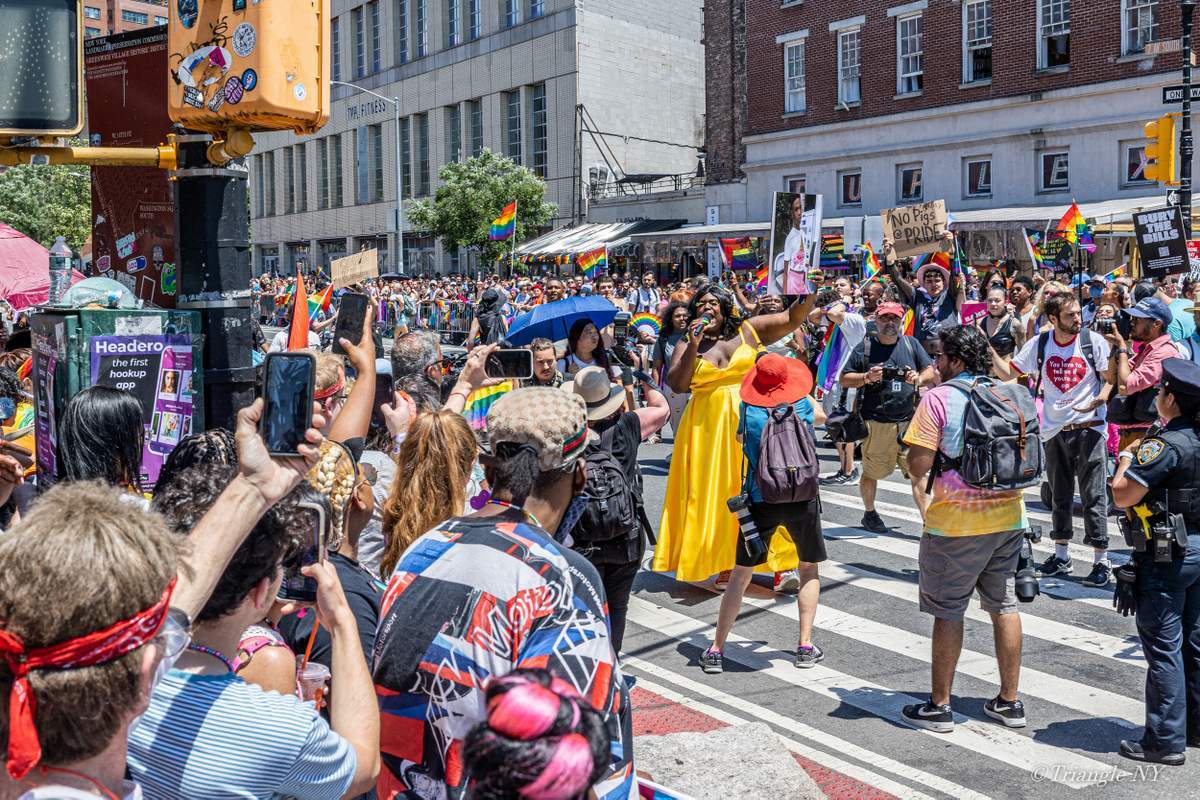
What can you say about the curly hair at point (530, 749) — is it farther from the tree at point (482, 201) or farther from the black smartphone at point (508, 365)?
the tree at point (482, 201)

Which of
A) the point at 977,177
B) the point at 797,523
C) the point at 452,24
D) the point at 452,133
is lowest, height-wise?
the point at 797,523

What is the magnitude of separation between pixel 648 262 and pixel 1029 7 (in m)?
14.6

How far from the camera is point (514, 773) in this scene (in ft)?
5.51

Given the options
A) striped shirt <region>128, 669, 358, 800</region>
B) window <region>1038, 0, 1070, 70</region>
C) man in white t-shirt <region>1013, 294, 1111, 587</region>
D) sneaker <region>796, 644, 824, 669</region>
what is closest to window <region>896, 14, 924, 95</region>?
window <region>1038, 0, 1070, 70</region>

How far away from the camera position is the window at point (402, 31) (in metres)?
59.0

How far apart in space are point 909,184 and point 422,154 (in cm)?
3245

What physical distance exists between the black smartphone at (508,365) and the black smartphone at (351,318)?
838mm

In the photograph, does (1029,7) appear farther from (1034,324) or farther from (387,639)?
(387,639)

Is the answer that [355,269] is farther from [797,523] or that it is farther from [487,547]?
[487,547]

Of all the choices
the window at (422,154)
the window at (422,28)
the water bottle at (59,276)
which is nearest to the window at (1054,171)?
the water bottle at (59,276)

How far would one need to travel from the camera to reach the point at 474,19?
176ft

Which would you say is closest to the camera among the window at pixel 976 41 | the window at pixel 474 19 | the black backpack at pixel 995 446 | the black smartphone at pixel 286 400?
the black smartphone at pixel 286 400

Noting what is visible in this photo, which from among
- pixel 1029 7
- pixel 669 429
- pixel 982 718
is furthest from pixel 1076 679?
pixel 1029 7

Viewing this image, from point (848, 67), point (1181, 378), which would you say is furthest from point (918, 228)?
point (848, 67)
